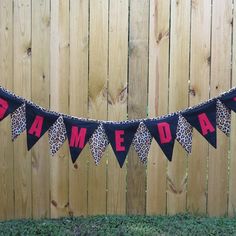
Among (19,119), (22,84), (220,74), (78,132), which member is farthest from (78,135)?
(220,74)

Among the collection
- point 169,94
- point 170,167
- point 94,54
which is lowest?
point 170,167

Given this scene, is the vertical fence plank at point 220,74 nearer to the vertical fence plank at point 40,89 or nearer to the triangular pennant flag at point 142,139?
the triangular pennant flag at point 142,139

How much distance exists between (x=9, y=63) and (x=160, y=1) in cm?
109

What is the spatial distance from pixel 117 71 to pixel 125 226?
104 centimetres

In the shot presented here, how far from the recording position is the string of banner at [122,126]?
10.8 feet

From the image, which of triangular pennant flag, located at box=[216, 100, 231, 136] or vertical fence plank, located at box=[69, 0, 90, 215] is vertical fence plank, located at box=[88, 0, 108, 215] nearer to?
vertical fence plank, located at box=[69, 0, 90, 215]

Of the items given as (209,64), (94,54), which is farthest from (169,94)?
(94,54)

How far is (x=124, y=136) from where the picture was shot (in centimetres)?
334

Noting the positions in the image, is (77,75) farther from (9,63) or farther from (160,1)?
(160,1)

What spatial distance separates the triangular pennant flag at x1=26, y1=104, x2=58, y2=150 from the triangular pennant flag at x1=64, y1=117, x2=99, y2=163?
0.10 m

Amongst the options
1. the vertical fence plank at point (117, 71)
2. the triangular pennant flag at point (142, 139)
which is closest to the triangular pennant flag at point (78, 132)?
the triangular pennant flag at point (142, 139)

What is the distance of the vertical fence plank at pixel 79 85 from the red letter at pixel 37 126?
1.61 feet

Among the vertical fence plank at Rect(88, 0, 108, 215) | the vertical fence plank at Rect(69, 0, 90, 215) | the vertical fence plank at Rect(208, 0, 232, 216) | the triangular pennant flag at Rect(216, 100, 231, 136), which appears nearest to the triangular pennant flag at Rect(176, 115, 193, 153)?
the triangular pennant flag at Rect(216, 100, 231, 136)

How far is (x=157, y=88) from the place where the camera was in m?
3.79
